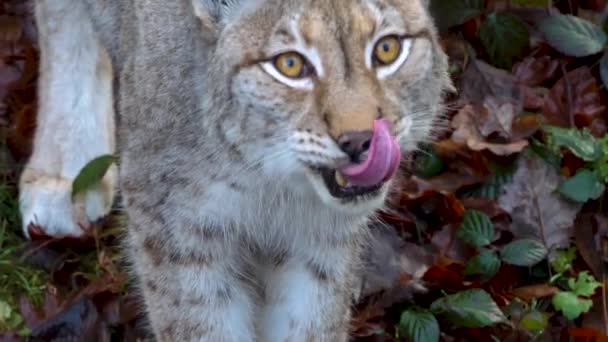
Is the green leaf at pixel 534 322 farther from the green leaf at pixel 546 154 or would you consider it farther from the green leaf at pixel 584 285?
the green leaf at pixel 546 154

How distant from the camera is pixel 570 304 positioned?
12.6ft

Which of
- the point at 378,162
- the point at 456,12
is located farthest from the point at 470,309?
the point at 456,12

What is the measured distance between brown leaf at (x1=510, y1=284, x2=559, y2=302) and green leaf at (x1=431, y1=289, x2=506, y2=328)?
19cm

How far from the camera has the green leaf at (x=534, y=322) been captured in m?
3.78

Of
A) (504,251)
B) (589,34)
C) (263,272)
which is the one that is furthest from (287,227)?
(589,34)

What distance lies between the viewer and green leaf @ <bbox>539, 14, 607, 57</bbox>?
4.48 m

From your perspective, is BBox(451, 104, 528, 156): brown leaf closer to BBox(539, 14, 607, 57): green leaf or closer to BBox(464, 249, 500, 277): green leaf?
BBox(539, 14, 607, 57): green leaf

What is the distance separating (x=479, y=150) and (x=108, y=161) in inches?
45.8

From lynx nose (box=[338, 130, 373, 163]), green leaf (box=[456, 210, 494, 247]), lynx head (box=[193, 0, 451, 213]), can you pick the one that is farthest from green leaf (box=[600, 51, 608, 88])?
lynx nose (box=[338, 130, 373, 163])

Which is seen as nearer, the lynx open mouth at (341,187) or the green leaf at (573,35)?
the lynx open mouth at (341,187)

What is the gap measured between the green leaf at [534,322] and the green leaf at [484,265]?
0.19m

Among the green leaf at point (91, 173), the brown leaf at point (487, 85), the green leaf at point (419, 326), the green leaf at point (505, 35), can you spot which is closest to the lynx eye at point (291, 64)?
the green leaf at point (419, 326)

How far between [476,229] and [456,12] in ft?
3.23

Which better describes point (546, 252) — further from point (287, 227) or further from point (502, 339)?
point (287, 227)
